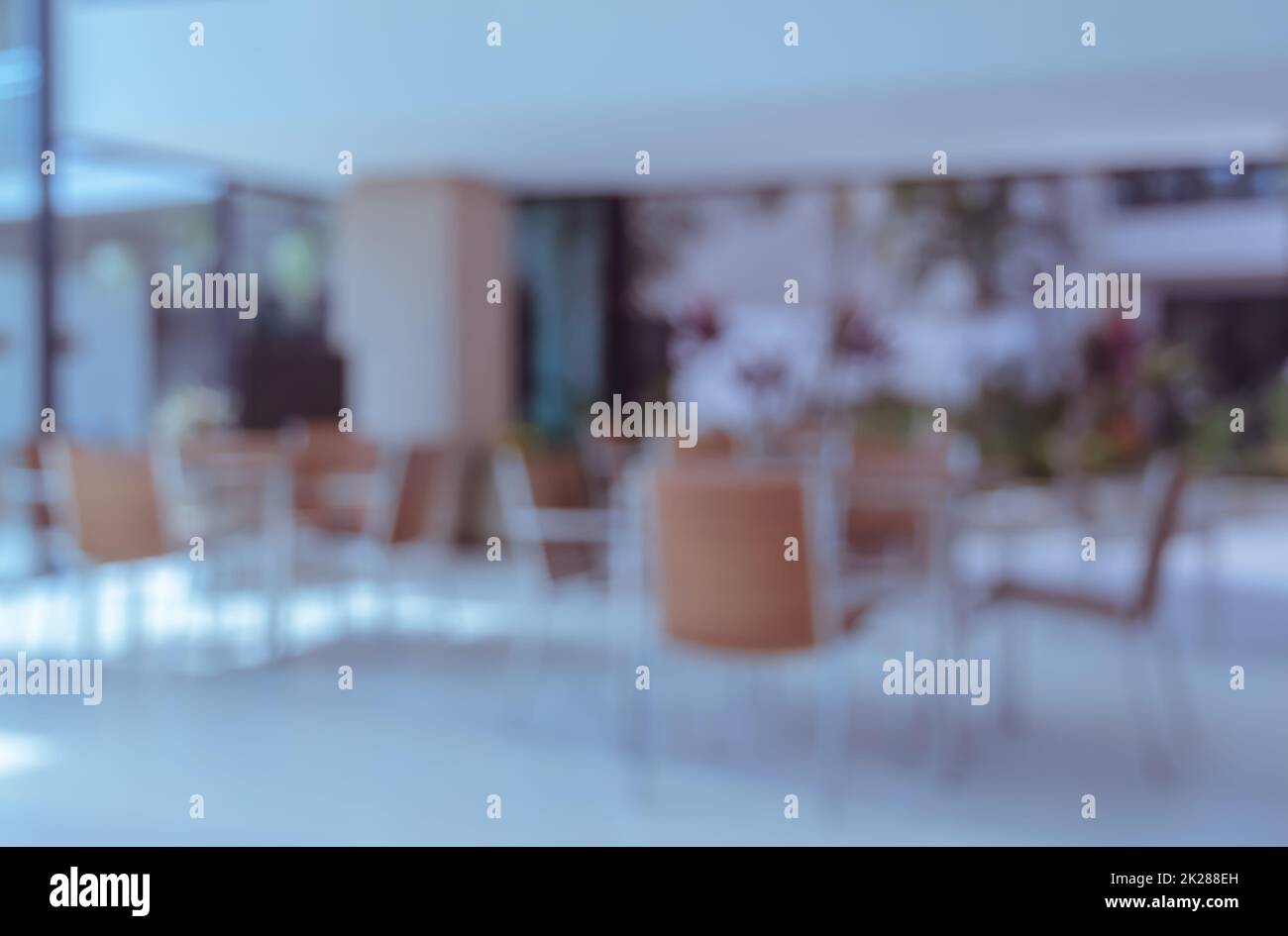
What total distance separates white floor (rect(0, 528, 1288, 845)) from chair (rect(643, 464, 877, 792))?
447 millimetres

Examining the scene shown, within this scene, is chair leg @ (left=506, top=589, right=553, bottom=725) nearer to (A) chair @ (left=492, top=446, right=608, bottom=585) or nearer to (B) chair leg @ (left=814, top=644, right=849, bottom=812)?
(A) chair @ (left=492, top=446, right=608, bottom=585)

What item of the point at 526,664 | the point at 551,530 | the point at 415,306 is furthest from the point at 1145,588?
the point at 415,306

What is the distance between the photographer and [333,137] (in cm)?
679

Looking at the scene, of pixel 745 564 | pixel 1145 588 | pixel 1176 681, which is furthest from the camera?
pixel 1176 681

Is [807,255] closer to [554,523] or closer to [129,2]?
[129,2]

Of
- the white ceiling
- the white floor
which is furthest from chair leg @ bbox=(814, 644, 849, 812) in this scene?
the white ceiling

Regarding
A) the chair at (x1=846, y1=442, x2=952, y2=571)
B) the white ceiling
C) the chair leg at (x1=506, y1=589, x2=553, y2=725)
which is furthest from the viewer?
the white ceiling

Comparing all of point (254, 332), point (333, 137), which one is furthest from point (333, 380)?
point (333, 137)

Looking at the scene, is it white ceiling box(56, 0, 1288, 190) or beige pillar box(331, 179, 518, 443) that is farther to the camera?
beige pillar box(331, 179, 518, 443)

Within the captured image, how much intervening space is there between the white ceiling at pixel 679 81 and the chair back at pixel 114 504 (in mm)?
2653

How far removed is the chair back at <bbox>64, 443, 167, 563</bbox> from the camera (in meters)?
4.29

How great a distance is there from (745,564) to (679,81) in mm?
3358

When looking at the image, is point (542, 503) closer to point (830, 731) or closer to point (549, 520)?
point (549, 520)

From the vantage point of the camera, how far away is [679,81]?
18.8 feet
